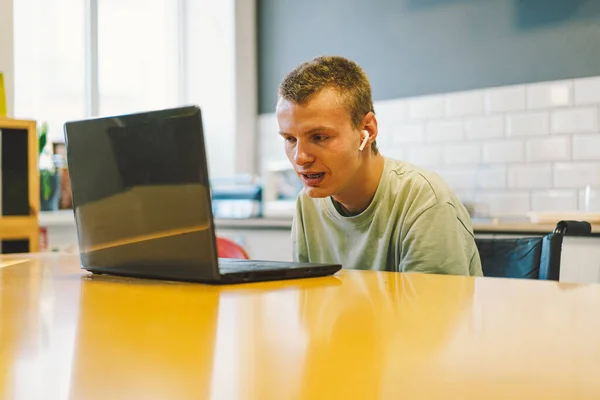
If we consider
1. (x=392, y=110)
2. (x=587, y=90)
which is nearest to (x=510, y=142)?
(x=587, y=90)

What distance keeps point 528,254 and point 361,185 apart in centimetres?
39

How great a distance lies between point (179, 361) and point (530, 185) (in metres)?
2.82

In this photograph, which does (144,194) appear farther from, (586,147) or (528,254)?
(586,147)

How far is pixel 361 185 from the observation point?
1580mm

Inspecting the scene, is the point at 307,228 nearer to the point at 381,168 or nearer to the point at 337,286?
the point at 381,168

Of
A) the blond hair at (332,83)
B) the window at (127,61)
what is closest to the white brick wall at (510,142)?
the window at (127,61)

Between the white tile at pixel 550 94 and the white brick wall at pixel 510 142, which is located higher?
the white tile at pixel 550 94

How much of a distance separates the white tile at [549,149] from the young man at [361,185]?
1.62 metres

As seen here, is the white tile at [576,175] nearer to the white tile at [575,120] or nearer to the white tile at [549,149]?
the white tile at [549,149]

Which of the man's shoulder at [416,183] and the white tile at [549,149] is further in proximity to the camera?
the white tile at [549,149]

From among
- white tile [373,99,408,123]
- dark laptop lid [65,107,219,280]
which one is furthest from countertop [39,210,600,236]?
dark laptop lid [65,107,219,280]

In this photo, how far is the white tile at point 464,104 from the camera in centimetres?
328

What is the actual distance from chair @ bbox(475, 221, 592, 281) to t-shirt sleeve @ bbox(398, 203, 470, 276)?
103 mm

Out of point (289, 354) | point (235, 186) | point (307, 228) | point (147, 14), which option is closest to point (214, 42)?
point (147, 14)
